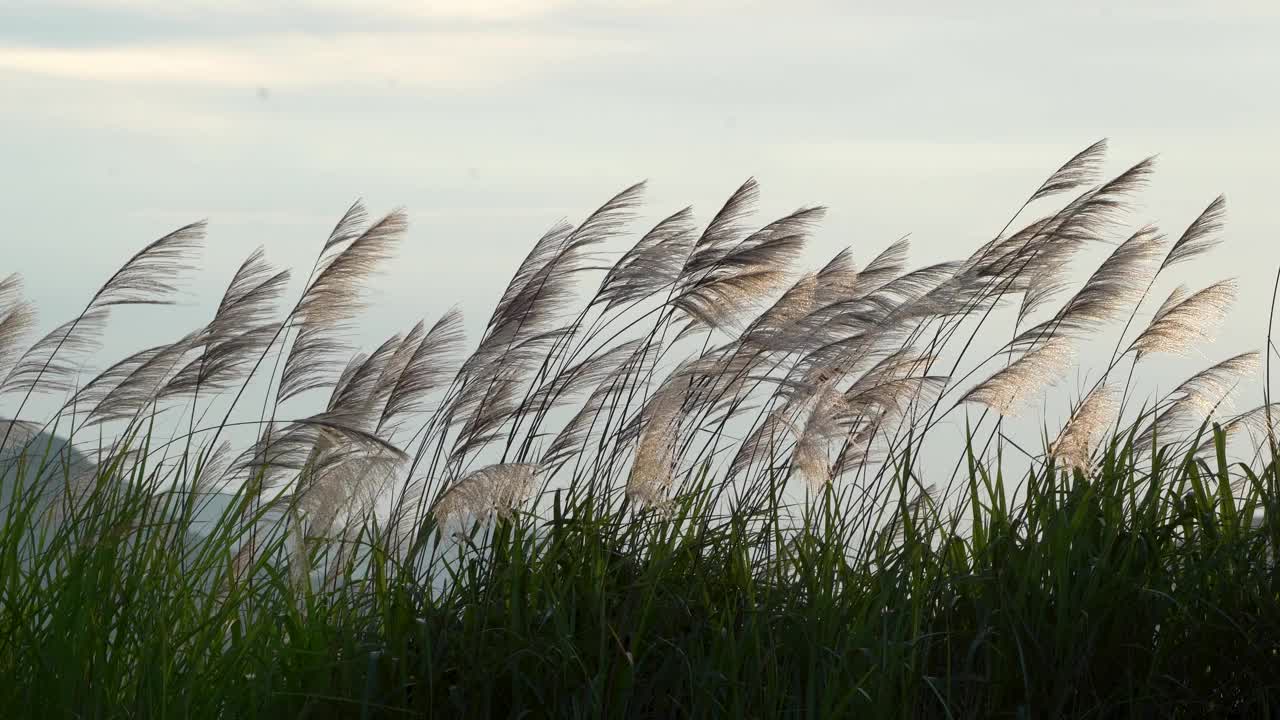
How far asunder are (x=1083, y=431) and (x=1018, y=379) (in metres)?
0.37

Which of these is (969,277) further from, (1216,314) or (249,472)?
(249,472)

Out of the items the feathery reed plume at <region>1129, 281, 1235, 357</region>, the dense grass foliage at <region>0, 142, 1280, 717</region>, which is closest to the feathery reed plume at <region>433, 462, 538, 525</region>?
the dense grass foliage at <region>0, 142, 1280, 717</region>

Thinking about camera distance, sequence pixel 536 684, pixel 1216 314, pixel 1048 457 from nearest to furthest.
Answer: pixel 536 684, pixel 1048 457, pixel 1216 314

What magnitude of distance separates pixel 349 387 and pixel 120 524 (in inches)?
31.6

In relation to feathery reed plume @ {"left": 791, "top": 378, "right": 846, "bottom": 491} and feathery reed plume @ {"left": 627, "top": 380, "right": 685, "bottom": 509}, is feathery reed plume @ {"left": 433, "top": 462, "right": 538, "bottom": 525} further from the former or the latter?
feathery reed plume @ {"left": 791, "top": 378, "right": 846, "bottom": 491}

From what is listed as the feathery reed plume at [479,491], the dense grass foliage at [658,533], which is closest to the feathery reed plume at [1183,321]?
the dense grass foliage at [658,533]

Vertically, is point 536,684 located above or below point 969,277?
below

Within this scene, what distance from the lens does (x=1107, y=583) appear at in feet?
11.2

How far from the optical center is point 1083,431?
4.18m

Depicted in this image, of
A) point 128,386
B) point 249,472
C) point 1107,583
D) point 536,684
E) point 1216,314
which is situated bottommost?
point 536,684

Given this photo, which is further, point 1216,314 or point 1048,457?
point 1216,314

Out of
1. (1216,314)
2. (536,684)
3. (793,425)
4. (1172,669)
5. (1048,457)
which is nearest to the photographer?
(536,684)

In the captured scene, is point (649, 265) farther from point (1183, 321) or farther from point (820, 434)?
point (1183, 321)

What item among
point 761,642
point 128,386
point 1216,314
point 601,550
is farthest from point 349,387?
point 1216,314
